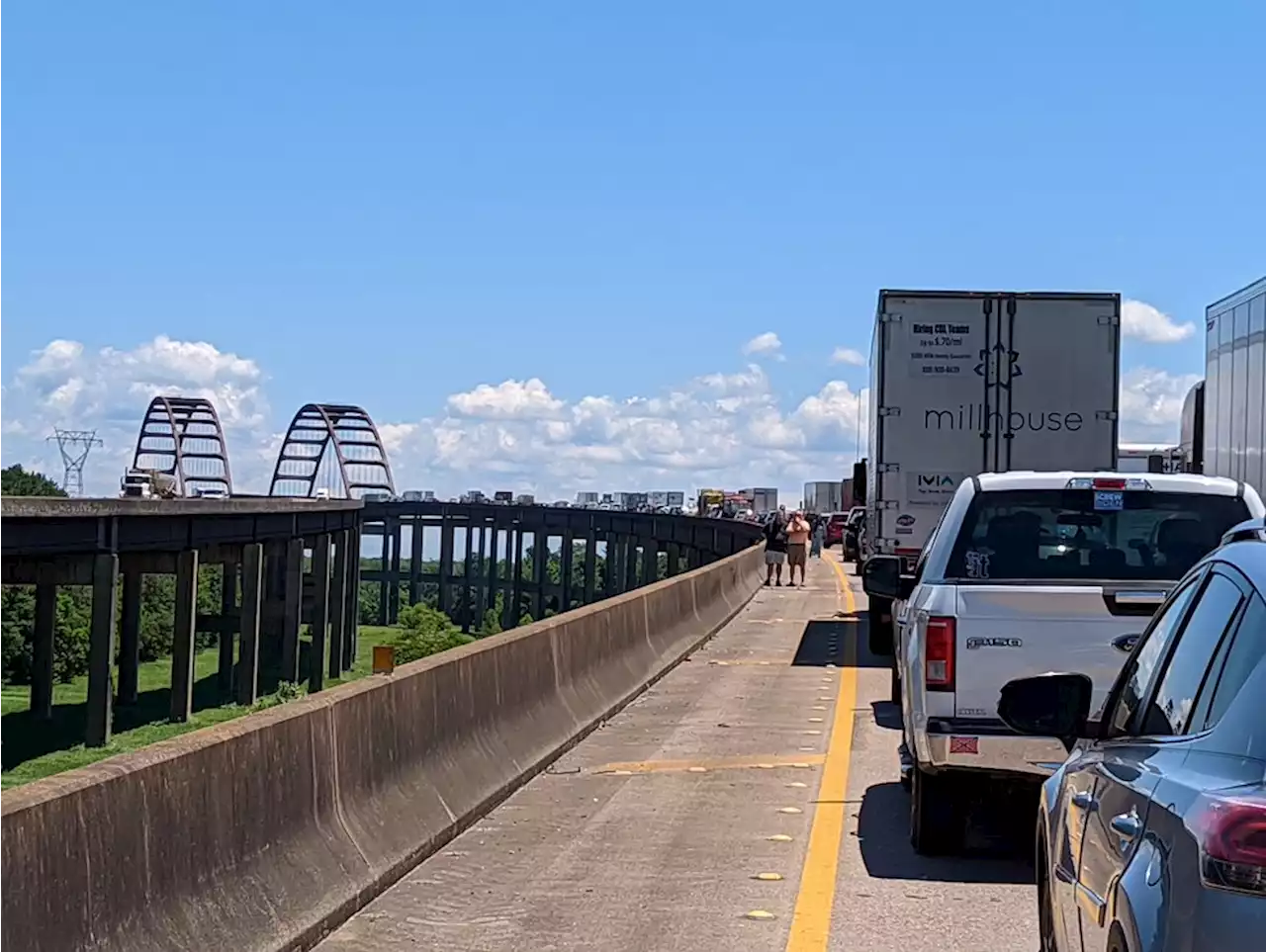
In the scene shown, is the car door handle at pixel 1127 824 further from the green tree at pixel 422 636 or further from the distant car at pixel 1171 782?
the green tree at pixel 422 636

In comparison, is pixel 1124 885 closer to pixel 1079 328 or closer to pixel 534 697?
pixel 534 697

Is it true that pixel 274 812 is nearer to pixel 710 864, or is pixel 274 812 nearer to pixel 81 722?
pixel 710 864

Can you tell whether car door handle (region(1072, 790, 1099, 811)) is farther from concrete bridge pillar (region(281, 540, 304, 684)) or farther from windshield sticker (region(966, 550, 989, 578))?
concrete bridge pillar (region(281, 540, 304, 684))

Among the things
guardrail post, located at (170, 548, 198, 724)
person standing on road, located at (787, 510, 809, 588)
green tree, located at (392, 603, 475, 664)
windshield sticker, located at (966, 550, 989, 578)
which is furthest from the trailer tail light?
green tree, located at (392, 603, 475, 664)

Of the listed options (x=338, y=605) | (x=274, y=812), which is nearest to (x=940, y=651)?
(x=274, y=812)

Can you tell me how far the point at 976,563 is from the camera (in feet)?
31.8

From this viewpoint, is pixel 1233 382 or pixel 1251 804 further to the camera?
pixel 1233 382

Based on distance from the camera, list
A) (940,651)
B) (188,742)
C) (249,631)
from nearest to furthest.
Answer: (188,742), (940,651), (249,631)

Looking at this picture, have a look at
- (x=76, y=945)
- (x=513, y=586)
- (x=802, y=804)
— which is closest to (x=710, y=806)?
(x=802, y=804)

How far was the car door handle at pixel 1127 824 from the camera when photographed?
14.0ft

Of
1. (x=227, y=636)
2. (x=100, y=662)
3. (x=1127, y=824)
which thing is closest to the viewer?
(x=1127, y=824)

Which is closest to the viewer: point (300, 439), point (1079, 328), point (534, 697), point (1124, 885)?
point (1124, 885)

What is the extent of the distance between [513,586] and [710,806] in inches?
4205

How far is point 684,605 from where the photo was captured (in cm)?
2447
